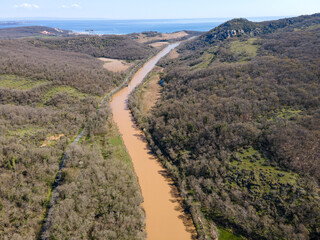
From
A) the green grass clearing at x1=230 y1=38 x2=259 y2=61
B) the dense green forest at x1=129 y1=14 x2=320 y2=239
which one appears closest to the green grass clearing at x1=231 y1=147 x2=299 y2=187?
the dense green forest at x1=129 y1=14 x2=320 y2=239

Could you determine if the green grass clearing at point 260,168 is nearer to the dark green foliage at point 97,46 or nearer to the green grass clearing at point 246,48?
the green grass clearing at point 246,48

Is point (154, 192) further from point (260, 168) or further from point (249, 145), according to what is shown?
point (249, 145)

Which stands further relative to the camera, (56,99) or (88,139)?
(56,99)

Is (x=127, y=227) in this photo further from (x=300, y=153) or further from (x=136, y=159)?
(x=300, y=153)

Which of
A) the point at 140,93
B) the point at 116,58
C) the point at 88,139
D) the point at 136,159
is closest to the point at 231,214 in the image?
the point at 136,159

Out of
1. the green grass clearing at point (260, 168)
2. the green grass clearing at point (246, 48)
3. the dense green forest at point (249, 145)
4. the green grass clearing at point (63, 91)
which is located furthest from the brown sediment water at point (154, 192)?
the green grass clearing at point (246, 48)

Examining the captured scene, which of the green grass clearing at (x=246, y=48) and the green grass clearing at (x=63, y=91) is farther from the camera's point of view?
the green grass clearing at (x=246, y=48)

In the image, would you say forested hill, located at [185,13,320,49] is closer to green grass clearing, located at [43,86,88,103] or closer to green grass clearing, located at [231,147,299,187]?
green grass clearing, located at [43,86,88,103]
